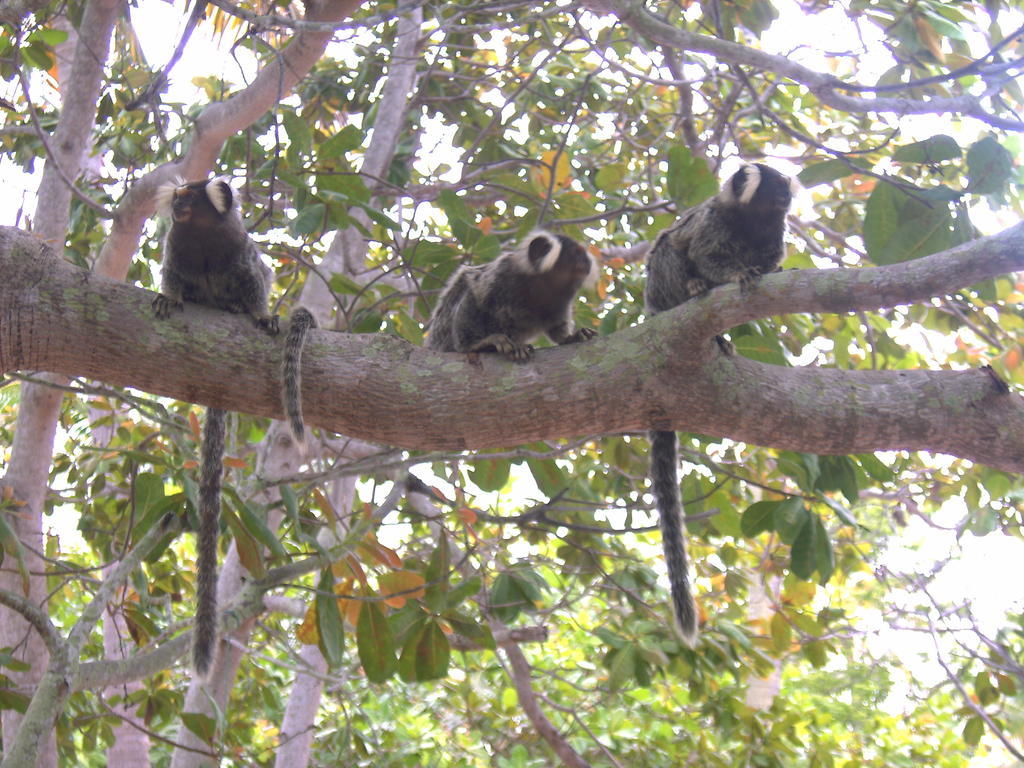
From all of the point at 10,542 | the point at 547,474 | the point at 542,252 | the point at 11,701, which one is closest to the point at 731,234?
the point at 542,252

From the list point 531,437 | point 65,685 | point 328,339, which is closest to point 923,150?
point 531,437

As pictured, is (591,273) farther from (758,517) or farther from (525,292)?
(758,517)

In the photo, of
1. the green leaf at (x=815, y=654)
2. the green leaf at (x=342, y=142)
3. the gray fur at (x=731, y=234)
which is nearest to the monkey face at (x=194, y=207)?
the green leaf at (x=342, y=142)

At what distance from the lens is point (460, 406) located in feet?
7.57

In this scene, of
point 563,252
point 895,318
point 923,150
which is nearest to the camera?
point 923,150

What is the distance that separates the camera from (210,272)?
307 centimetres

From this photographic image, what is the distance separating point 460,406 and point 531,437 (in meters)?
0.22

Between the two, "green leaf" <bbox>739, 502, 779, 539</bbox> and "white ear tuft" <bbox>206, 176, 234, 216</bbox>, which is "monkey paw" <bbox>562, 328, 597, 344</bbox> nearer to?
"green leaf" <bbox>739, 502, 779, 539</bbox>

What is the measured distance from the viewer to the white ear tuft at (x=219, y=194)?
2988 mm

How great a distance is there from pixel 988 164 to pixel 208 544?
105 inches

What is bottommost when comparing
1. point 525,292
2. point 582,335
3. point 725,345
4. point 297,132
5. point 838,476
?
point 838,476

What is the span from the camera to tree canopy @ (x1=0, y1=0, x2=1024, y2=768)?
2.30 m

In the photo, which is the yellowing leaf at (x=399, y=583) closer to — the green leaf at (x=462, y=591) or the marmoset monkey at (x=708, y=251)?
the green leaf at (x=462, y=591)

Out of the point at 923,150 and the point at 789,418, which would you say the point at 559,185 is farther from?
the point at 789,418
